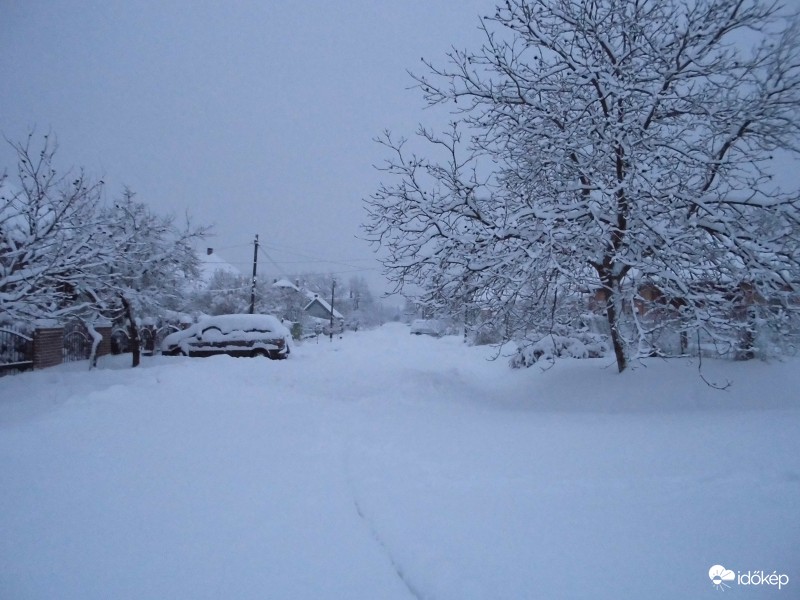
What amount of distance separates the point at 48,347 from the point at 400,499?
44.7ft

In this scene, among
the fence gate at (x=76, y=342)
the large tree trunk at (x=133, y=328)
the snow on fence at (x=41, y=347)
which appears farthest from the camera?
the fence gate at (x=76, y=342)

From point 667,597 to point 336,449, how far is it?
344cm

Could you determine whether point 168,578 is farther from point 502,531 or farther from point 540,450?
point 540,450

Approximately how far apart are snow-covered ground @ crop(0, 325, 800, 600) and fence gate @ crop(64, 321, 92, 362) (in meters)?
9.15

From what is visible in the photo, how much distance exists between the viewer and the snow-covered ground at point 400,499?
2498 millimetres

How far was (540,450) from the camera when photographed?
176 inches

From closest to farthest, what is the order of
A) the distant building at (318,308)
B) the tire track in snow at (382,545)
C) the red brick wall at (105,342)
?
the tire track in snow at (382,545) < the red brick wall at (105,342) < the distant building at (318,308)

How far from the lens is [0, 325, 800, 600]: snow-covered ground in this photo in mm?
2498

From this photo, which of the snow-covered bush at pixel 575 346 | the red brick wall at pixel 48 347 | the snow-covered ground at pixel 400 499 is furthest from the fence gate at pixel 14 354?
the snow-covered bush at pixel 575 346

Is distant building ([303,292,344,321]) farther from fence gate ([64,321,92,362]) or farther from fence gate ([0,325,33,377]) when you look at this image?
fence gate ([0,325,33,377])

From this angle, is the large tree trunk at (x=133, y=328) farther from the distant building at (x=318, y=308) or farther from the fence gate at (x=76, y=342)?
the distant building at (x=318, y=308)

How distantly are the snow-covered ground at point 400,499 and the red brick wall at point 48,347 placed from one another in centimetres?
726

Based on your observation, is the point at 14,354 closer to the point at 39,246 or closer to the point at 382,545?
the point at 39,246

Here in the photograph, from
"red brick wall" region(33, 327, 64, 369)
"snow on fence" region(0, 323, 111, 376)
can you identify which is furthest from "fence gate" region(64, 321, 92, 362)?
"red brick wall" region(33, 327, 64, 369)
